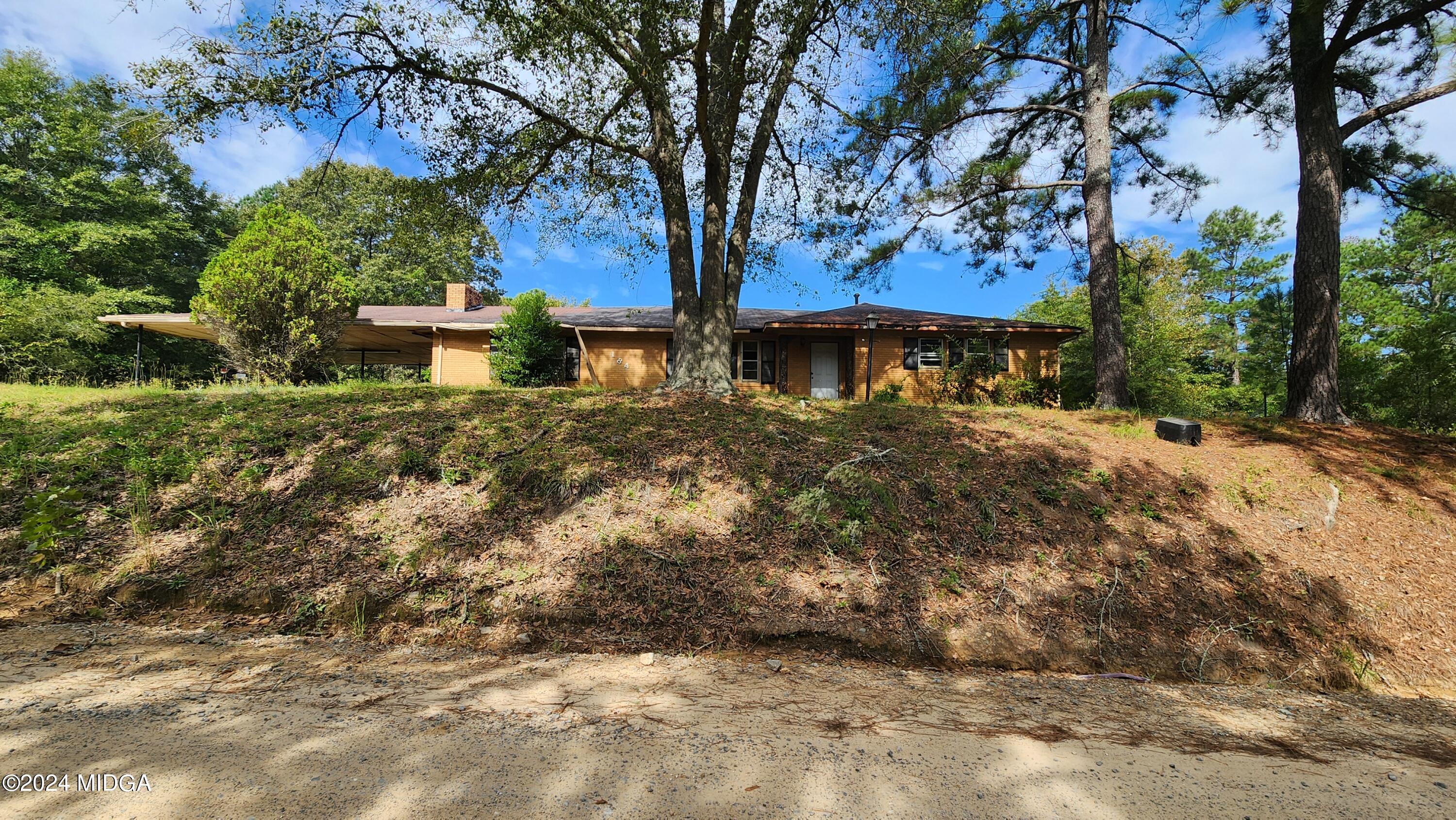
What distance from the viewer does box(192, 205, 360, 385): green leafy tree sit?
34.9 feet

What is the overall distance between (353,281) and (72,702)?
38.0 ft

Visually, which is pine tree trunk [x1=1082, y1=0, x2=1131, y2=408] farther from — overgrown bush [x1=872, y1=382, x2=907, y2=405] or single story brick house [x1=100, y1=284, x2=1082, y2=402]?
single story brick house [x1=100, y1=284, x2=1082, y2=402]

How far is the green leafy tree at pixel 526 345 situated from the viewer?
43.8 feet

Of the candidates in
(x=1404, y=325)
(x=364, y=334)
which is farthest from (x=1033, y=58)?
(x=1404, y=325)

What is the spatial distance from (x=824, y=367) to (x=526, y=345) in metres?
8.15

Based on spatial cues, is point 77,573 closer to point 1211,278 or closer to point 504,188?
point 504,188

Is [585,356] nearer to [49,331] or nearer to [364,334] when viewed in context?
[364,334]

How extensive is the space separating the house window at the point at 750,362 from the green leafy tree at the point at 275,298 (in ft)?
31.9

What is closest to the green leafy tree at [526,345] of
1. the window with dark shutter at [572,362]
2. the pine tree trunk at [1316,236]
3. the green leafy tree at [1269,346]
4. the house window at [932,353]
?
the window with dark shutter at [572,362]

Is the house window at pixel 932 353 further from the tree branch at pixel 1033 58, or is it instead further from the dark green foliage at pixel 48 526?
the dark green foliage at pixel 48 526

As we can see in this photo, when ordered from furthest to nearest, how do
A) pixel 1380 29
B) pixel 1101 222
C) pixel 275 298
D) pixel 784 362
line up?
pixel 784 362 → pixel 275 298 → pixel 1101 222 → pixel 1380 29

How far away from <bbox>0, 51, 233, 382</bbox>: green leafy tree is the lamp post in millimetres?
20996

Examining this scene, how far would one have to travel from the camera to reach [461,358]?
1562 cm

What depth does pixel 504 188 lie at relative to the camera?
9656 mm
